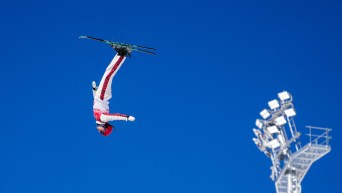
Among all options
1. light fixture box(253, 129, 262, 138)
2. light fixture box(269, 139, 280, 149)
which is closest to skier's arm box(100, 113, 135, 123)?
light fixture box(269, 139, 280, 149)

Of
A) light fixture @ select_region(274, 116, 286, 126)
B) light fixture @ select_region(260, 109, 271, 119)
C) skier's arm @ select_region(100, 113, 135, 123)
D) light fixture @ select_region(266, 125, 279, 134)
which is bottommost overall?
skier's arm @ select_region(100, 113, 135, 123)

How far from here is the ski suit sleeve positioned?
31.7 meters

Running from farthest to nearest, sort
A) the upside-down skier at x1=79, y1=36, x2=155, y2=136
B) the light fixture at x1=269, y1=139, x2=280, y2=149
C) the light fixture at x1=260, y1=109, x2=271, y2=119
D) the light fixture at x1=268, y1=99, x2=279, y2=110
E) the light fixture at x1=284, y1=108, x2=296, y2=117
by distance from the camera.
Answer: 1. the light fixture at x1=260, y1=109, x2=271, y2=119
2. the light fixture at x1=268, y1=99, x2=279, y2=110
3. the light fixture at x1=284, y1=108, x2=296, y2=117
4. the light fixture at x1=269, y1=139, x2=280, y2=149
5. the upside-down skier at x1=79, y1=36, x2=155, y2=136

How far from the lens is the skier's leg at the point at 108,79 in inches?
1249

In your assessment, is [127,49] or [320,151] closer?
[127,49]

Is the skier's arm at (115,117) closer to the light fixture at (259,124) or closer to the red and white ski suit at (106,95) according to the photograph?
the red and white ski suit at (106,95)

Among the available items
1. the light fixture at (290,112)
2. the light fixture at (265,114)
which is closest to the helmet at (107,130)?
the light fixture at (265,114)

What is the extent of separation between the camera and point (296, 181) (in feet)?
116

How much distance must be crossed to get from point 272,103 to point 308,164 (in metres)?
4.43

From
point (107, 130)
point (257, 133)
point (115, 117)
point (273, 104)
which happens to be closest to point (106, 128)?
point (107, 130)

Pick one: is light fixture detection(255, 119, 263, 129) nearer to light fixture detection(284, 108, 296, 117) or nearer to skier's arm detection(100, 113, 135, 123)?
light fixture detection(284, 108, 296, 117)

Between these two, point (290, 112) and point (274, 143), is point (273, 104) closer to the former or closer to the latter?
point (290, 112)

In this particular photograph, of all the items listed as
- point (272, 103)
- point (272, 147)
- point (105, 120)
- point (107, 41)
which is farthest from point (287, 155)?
point (107, 41)

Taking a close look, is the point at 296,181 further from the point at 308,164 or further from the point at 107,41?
the point at 107,41
